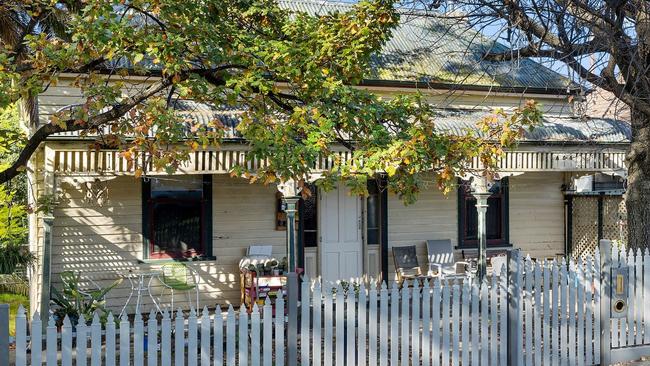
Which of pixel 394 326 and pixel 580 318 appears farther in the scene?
pixel 580 318

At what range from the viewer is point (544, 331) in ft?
25.8

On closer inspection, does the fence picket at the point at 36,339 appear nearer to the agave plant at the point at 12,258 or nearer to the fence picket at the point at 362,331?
the fence picket at the point at 362,331

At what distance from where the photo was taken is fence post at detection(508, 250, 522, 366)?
755cm

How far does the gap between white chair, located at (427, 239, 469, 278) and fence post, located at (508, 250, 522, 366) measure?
6531 mm

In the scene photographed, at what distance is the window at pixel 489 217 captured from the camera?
15078 millimetres

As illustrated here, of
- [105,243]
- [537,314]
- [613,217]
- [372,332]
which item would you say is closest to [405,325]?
[372,332]

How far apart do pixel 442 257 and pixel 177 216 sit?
5.69 m

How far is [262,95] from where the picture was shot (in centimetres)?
752

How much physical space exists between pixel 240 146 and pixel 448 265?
18.5 feet

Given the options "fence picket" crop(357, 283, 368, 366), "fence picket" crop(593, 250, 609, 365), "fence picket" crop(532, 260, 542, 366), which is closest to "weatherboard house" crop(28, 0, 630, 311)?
"fence picket" crop(593, 250, 609, 365)

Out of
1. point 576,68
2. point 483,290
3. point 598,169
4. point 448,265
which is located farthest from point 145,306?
point 598,169

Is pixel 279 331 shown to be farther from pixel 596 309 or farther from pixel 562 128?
pixel 562 128

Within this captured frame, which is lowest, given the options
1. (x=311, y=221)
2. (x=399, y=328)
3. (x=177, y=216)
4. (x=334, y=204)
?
(x=399, y=328)

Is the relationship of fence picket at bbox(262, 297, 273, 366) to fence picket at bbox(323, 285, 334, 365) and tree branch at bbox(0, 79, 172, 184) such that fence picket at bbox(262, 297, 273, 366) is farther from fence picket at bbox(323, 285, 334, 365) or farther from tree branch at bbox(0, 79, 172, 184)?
tree branch at bbox(0, 79, 172, 184)
